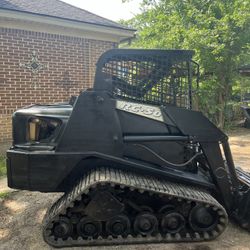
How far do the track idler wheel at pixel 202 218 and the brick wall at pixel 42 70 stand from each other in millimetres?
6390

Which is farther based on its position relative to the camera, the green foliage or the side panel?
the green foliage

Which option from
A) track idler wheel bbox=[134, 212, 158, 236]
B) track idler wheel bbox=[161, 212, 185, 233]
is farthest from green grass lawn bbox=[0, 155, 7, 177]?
track idler wheel bbox=[161, 212, 185, 233]

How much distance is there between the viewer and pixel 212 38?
9734mm

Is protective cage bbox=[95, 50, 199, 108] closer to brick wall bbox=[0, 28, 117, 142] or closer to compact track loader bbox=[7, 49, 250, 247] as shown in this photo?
compact track loader bbox=[7, 49, 250, 247]

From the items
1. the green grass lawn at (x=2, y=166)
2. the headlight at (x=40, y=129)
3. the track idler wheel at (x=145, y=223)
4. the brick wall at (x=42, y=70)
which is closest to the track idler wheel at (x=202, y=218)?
the track idler wheel at (x=145, y=223)

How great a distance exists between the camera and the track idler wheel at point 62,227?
2.90 meters

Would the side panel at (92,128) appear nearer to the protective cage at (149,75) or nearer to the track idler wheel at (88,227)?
the protective cage at (149,75)

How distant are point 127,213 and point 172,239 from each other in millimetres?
525

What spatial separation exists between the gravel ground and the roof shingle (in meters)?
5.27

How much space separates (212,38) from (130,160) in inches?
310

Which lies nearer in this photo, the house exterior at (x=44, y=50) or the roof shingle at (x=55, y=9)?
the house exterior at (x=44, y=50)

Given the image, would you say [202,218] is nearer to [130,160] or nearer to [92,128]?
[130,160]

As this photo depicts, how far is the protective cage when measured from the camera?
129 inches

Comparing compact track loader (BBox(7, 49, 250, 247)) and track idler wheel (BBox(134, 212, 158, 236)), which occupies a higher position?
compact track loader (BBox(7, 49, 250, 247))
